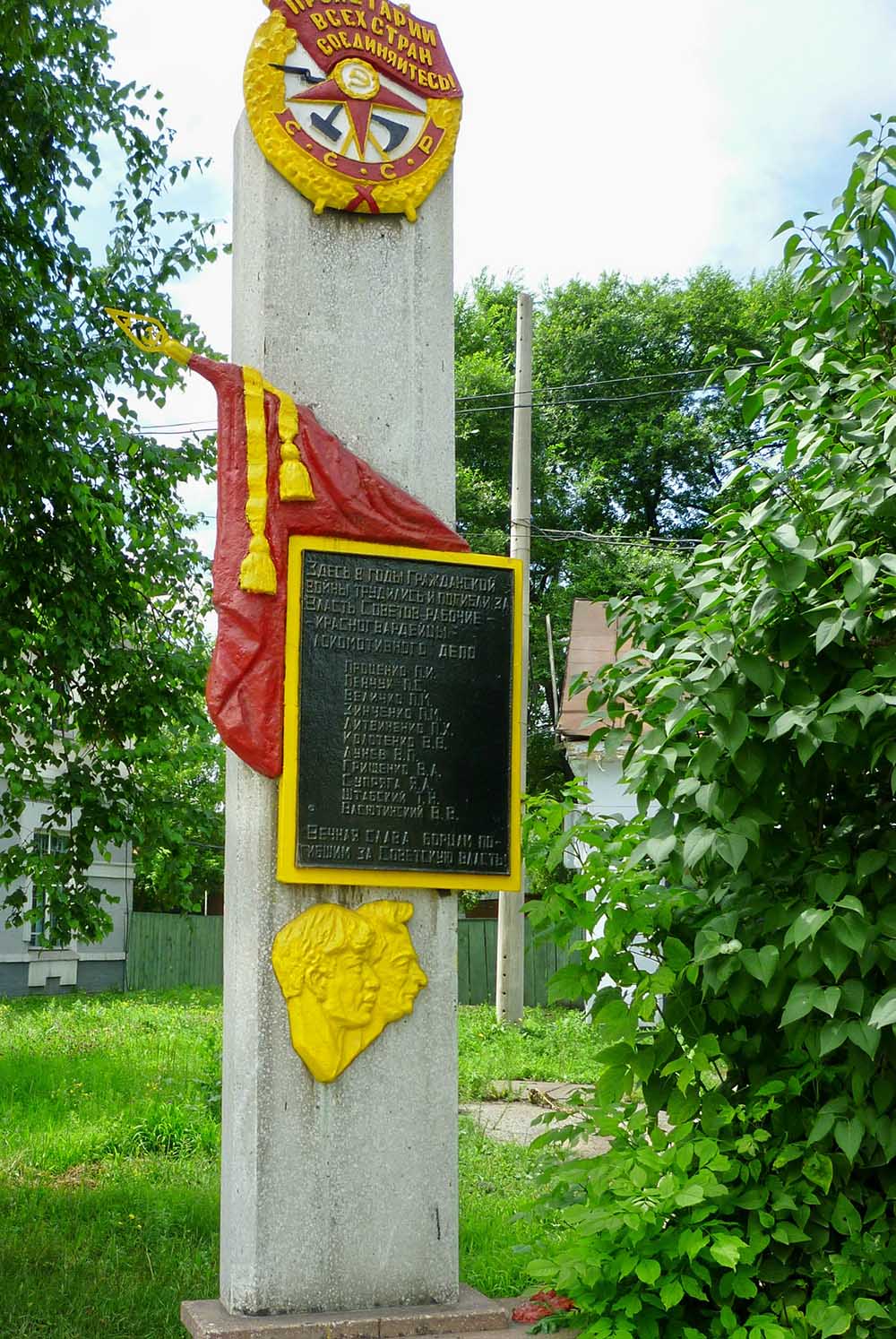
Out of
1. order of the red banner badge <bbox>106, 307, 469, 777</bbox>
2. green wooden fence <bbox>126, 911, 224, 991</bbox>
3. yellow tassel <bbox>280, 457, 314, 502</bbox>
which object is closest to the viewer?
order of the red banner badge <bbox>106, 307, 469, 777</bbox>

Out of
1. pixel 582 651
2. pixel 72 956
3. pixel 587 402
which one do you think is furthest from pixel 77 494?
pixel 587 402

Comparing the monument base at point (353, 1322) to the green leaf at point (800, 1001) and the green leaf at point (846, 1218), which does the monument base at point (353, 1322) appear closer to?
the green leaf at point (846, 1218)

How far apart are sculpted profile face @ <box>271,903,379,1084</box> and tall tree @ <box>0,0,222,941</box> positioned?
8.85 feet

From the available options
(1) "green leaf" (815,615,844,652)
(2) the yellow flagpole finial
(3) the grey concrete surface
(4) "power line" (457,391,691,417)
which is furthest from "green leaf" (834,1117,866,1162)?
(4) "power line" (457,391,691,417)

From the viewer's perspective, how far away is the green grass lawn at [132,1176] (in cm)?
511

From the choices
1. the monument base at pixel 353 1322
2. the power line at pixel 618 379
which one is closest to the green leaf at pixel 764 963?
the monument base at pixel 353 1322

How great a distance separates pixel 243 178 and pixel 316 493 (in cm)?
112

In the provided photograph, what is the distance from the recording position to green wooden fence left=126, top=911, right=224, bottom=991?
2403 centimetres

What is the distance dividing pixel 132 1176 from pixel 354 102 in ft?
18.1

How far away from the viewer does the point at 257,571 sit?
162 inches

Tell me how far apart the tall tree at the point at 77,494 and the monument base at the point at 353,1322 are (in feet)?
10.4

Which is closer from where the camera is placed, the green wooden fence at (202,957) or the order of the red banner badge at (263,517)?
the order of the red banner badge at (263,517)

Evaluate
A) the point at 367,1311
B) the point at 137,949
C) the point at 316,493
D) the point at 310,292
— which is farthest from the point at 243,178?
the point at 137,949

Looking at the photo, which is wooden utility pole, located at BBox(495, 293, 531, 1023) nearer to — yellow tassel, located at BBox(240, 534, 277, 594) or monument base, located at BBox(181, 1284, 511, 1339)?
yellow tassel, located at BBox(240, 534, 277, 594)
